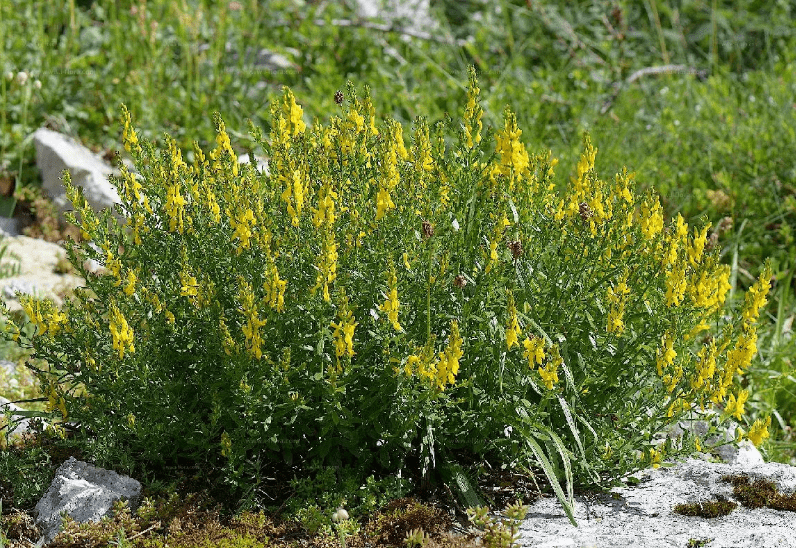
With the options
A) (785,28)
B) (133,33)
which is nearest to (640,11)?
(785,28)

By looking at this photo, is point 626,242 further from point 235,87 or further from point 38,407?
point 235,87

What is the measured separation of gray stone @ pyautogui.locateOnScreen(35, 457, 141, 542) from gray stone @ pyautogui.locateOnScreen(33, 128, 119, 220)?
2.83m

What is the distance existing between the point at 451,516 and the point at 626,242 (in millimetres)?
1082

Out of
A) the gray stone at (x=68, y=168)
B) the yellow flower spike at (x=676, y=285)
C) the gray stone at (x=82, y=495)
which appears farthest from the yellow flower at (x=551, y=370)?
the gray stone at (x=68, y=168)

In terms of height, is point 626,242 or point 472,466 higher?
point 626,242

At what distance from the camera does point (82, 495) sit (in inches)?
118

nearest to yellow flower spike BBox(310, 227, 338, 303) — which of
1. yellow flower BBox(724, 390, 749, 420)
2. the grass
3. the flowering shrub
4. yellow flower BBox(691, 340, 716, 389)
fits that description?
the flowering shrub

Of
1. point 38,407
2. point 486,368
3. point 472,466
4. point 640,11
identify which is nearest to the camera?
point 486,368

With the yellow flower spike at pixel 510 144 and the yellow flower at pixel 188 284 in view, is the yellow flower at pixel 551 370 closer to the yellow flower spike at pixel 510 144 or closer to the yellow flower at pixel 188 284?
the yellow flower spike at pixel 510 144

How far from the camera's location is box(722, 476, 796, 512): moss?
3045 millimetres

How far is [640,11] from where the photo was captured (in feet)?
25.7

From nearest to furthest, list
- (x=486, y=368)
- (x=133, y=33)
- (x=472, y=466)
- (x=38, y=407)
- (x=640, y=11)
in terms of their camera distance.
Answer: (x=486, y=368) < (x=472, y=466) < (x=38, y=407) < (x=133, y=33) < (x=640, y=11)

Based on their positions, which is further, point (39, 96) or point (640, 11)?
point (640, 11)

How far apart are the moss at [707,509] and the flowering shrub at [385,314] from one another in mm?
181
